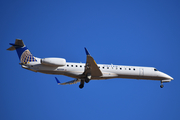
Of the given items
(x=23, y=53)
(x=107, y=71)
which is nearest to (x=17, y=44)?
(x=23, y=53)

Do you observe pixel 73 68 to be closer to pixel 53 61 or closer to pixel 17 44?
pixel 53 61

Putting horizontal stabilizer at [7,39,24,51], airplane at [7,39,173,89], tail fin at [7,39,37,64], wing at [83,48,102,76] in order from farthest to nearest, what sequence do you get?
tail fin at [7,39,37,64] < airplane at [7,39,173,89] < horizontal stabilizer at [7,39,24,51] < wing at [83,48,102,76]

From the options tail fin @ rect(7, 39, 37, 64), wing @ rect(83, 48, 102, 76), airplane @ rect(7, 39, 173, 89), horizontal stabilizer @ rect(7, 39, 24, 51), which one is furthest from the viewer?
tail fin @ rect(7, 39, 37, 64)

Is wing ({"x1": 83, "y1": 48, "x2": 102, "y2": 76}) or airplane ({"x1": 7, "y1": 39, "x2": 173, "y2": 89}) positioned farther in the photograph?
airplane ({"x1": 7, "y1": 39, "x2": 173, "y2": 89})

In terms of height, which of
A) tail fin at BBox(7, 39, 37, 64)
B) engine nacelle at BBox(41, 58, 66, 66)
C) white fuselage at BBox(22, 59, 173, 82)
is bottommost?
white fuselage at BBox(22, 59, 173, 82)

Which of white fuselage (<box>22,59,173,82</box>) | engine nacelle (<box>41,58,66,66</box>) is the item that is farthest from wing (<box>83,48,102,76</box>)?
engine nacelle (<box>41,58,66,66</box>)

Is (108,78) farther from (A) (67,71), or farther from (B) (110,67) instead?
(A) (67,71)

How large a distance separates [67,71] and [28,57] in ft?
14.4

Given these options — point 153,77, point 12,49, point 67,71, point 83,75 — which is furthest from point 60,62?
point 153,77

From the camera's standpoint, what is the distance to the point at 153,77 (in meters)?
27.0

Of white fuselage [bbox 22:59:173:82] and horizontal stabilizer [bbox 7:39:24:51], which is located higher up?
horizontal stabilizer [bbox 7:39:24:51]

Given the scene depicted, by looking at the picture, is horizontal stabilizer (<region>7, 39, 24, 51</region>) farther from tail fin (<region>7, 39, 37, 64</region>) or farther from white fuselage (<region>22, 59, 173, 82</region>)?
white fuselage (<region>22, 59, 173, 82</region>)

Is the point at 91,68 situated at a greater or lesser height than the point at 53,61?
lesser

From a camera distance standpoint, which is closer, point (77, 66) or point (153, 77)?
point (77, 66)
